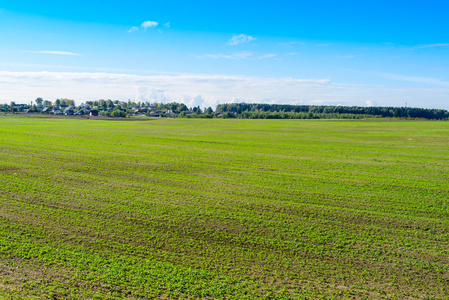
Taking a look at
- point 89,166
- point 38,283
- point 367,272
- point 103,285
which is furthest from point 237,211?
point 89,166

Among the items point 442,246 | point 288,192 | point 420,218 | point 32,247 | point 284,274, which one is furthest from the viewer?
point 288,192

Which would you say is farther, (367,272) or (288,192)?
(288,192)

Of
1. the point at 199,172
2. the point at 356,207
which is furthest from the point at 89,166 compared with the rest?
the point at 356,207

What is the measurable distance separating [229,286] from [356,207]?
327 inches

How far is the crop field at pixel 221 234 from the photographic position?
8.13 m

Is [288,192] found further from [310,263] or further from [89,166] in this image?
[89,166]

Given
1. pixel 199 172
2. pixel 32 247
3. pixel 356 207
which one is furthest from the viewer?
pixel 199 172

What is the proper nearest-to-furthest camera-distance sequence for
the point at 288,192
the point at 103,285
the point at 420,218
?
the point at 103,285
the point at 420,218
the point at 288,192

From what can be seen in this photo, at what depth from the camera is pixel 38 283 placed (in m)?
8.00

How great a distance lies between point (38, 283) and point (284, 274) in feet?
20.0

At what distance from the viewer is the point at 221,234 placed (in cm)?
1111

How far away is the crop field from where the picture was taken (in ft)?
26.7

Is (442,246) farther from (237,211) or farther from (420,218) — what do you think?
(237,211)

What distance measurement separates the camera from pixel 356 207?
1422 centimetres
